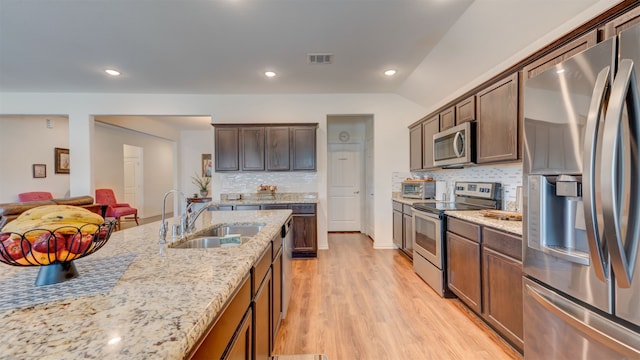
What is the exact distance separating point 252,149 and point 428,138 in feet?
8.50

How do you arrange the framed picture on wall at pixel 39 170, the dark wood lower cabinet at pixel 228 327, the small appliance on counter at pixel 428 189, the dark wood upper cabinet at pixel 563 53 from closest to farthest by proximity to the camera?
the dark wood lower cabinet at pixel 228 327 → the dark wood upper cabinet at pixel 563 53 → the small appliance on counter at pixel 428 189 → the framed picture on wall at pixel 39 170

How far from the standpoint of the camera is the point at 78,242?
78 centimetres

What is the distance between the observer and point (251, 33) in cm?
268

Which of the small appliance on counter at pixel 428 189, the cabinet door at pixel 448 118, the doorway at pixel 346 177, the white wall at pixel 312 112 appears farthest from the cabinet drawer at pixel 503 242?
the doorway at pixel 346 177

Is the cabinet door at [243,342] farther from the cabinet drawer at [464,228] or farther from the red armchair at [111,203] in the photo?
the red armchair at [111,203]

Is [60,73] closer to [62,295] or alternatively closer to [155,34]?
[155,34]

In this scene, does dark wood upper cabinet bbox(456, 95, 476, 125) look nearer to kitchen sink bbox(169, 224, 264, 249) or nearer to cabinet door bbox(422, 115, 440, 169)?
cabinet door bbox(422, 115, 440, 169)

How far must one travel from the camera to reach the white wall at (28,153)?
516cm

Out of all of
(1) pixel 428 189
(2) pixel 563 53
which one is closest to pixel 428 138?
(1) pixel 428 189

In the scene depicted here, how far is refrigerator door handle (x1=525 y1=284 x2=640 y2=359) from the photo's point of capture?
3.29ft

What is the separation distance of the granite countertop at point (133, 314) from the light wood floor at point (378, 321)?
1.31 meters

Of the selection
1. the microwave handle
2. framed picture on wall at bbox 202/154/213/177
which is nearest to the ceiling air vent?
the microwave handle

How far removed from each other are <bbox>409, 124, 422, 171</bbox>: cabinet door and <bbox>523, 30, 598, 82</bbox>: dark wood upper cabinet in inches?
81.6

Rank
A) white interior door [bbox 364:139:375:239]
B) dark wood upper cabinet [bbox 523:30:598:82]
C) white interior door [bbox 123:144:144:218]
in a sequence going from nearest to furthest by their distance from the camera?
dark wood upper cabinet [bbox 523:30:598:82]
white interior door [bbox 364:139:375:239]
white interior door [bbox 123:144:144:218]
